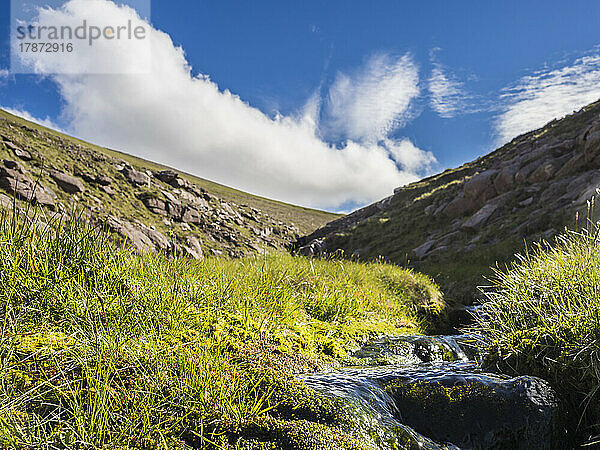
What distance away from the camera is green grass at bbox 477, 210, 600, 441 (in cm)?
372

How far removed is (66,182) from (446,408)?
3322 centimetres

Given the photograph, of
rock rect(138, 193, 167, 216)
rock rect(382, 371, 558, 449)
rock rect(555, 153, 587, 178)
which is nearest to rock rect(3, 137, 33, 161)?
rock rect(138, 193, 167, 216)

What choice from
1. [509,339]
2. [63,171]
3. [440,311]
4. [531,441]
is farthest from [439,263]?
[63,171]

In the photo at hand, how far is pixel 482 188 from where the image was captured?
27.1 meters

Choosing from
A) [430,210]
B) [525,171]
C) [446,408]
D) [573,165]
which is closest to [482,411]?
[446,408]

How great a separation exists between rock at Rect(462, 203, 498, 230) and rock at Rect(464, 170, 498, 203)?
7.91ft

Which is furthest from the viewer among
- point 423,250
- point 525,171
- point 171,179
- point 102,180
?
point 171,179

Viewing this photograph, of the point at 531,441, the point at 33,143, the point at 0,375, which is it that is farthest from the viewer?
the point at 33,143

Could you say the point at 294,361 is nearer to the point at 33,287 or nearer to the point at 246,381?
the point at 246,381

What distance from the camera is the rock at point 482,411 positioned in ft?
11.3

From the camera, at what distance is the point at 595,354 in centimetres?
373

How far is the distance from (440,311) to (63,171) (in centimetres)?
3267

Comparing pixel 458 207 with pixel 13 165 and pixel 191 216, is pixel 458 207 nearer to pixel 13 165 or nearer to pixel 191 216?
pixel 191 216

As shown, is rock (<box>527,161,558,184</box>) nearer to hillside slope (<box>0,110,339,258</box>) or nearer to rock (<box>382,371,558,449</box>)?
hillside slope (<box>0,110,339,258</box>)
